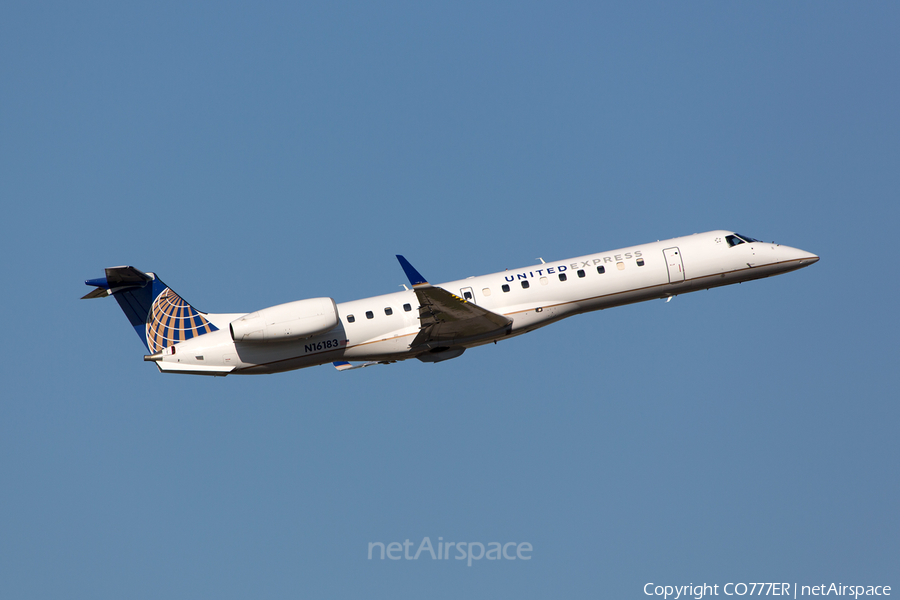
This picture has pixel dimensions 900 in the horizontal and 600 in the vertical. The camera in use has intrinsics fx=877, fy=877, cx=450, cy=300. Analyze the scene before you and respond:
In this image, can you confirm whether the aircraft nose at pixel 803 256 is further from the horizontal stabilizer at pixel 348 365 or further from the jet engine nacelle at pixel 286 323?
the jet engine nacelle at pixel 286 323

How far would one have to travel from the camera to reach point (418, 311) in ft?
87.3

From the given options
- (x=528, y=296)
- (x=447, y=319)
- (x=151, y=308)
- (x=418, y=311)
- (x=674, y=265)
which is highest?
(x=674, y=265)

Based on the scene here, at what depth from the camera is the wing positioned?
960 inches

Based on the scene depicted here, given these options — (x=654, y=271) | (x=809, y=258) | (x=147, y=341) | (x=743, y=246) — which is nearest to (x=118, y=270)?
(x=147, y=341)

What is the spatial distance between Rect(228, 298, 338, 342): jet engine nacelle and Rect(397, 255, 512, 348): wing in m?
2.75

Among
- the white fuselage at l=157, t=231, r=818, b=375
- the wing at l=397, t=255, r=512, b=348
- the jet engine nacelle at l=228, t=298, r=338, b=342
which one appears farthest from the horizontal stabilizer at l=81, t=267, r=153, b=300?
the wing at l=397, t=255, r=512, b=348

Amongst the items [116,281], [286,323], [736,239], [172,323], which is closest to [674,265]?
[736,239]

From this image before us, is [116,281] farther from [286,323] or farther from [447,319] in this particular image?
[447,319]

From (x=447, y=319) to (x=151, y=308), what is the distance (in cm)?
964

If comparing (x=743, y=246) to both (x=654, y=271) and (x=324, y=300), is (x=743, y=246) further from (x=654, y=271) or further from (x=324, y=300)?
(x=324, y=300)

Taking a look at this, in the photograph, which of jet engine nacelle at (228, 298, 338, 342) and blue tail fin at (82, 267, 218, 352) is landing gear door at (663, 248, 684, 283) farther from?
blue tail fin at (82, 267, 218, 352)

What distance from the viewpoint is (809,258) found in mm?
29641

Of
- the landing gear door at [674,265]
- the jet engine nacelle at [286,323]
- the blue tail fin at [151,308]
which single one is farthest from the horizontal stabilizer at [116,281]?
the landing gear door at [674,265]

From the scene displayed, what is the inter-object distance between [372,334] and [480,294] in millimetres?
3535
